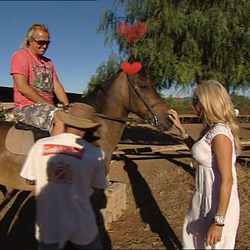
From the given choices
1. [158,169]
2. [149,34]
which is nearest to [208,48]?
[149,34]

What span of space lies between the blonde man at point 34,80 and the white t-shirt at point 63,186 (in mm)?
1335

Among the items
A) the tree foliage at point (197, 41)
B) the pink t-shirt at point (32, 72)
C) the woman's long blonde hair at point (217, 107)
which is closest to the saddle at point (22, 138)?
the pink t-shirt at point (32, 72)

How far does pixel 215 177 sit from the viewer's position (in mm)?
1987

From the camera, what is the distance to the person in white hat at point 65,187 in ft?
5.47

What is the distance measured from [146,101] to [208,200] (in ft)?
5.75

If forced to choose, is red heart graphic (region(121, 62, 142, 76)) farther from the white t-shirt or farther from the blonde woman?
the white t-shirt

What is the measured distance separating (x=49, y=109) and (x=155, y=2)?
510 cm

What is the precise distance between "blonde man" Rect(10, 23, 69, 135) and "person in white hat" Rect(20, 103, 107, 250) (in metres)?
1.32

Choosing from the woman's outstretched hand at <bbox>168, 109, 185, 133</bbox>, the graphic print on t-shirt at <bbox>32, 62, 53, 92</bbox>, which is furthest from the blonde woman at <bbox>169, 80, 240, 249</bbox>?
the graphic print on t-shirt at <bbox>32, 62, 53, 92</bbox>

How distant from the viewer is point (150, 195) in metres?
5.20

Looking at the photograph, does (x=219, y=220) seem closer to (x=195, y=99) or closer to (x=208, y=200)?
(x=208, y=200)

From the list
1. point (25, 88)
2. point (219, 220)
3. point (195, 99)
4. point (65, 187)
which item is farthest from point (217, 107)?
point (25, 88)

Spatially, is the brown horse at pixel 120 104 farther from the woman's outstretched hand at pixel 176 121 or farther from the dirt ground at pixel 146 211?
the dirt ground at pixel 146 211

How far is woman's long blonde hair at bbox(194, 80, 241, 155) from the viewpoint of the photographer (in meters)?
2.04
